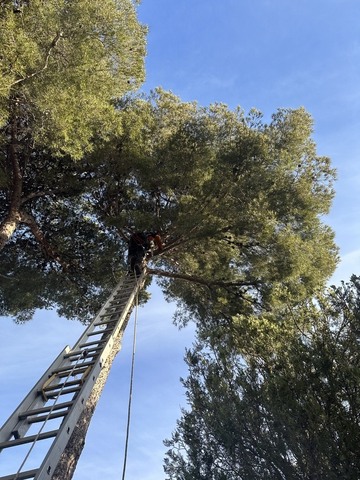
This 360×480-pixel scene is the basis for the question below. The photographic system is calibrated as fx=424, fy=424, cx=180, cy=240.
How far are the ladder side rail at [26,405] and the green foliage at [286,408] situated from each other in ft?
10.8

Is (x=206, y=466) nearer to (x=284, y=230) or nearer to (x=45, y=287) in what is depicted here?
(x=284, y=230)

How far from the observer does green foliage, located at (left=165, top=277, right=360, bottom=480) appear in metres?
5.18

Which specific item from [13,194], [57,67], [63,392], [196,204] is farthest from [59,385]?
[196,204]

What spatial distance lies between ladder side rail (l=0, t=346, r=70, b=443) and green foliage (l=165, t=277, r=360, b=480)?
10.8 ft

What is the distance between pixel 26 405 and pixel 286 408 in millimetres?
3614

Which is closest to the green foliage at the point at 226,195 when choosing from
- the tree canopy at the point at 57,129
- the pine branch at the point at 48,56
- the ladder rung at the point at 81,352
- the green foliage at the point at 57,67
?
the tree canopy at the point at 57,129

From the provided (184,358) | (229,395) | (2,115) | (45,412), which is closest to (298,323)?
(229,395)

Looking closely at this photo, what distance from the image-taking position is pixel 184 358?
314 inches

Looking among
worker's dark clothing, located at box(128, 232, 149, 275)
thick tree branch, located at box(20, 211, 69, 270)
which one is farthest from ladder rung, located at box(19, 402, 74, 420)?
thick tree branch, located at box(20, 211, 69, 270)

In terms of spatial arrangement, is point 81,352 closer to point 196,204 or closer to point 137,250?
point 137,250

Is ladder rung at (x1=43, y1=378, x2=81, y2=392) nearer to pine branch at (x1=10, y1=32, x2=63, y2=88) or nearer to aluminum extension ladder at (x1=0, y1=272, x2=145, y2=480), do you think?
aluminum extension ladder at (x1=0, y1=272, x2=145, y2=480)

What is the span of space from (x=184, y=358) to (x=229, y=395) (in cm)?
141

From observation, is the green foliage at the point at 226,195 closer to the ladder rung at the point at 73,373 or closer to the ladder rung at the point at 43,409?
the ladder rung at the point at 73,373

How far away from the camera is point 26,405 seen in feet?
10.5
